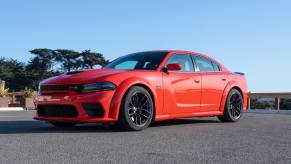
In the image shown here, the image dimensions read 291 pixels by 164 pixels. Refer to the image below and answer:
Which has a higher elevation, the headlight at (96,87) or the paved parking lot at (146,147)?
the headlight at (96,87)

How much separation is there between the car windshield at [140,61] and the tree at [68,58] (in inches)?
2184

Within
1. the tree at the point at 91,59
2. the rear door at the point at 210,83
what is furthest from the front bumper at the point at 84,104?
the tree at the point at 91,59

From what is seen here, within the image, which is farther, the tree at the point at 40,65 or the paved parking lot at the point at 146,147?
the tree at the point at 40,65

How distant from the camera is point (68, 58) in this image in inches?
2532

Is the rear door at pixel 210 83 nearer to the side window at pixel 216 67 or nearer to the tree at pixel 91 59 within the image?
the side window at pixel 216 67

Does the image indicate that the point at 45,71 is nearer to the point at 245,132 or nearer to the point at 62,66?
the point at 62,66

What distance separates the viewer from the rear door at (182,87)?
742 centimetres

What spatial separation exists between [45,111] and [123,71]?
4.56ft

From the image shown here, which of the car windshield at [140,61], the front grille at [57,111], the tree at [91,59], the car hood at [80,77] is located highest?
the tree at [91,59]

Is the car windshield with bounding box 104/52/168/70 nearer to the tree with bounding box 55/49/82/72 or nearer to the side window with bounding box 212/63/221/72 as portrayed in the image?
the side window with bounding box 212/63/221/72

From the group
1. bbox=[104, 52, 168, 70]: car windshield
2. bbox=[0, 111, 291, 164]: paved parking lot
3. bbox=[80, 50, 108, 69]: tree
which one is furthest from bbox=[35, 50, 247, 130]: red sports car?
bbox=[80, 50, 108, 69]: tree

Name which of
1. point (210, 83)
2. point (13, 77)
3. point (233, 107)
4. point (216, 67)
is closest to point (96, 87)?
point (210, 83)

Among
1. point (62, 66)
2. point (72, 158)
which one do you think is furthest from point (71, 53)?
point (72, 158)

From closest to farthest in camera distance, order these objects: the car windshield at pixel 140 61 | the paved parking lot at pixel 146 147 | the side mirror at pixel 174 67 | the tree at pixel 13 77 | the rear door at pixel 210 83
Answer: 1. the paved parking lot at pixel 146 147
2. the side mirror at pixel 174 67
3. the car windshield at pixel 140 61
4. the rear door at pixel 210 83
5. the tree at pixel 13 77
